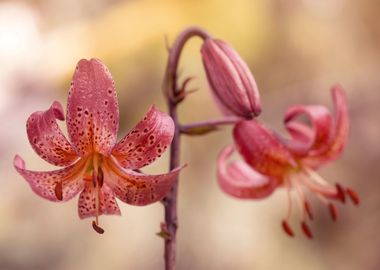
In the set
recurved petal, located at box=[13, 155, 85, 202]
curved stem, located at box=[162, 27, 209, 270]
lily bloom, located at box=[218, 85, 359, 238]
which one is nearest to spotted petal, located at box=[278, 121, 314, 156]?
lily bloom, located at box=[218, 85, 359, 238]

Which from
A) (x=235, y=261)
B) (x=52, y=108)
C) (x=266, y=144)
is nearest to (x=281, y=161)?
(x=266, y=144)

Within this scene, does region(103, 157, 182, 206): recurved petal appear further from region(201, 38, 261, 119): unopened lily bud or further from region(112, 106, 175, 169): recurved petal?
region(201, 38, 261, 119): unopened lily bud

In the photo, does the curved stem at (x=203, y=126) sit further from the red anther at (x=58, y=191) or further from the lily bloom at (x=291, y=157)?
the red anther at (x=58, y=191)

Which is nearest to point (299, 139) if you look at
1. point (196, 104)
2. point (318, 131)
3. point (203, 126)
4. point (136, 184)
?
point (318, 131)

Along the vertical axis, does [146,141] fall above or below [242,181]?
above

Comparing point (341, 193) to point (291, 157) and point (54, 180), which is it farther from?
point (54, 180)

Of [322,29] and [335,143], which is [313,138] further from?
[322,29]
